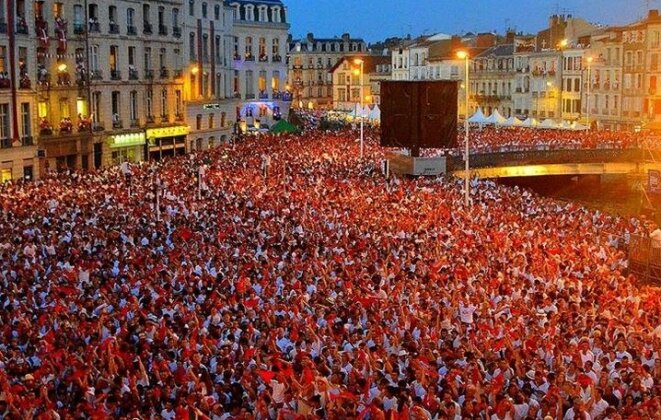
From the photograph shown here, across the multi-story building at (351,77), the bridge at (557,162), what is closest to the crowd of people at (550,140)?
the bridge at (557,162)

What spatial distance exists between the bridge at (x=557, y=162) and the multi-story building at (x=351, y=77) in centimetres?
8752

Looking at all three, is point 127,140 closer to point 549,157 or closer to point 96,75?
point 96,75

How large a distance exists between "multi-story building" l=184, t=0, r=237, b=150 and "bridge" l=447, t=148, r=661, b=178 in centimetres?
2153

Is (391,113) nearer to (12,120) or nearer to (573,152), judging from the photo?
(573,152)

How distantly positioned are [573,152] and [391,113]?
13.3 m

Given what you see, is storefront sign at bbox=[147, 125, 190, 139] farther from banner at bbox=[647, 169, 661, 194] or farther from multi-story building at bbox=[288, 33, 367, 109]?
multi-story building at bbox=[288, 33, 367, 109]

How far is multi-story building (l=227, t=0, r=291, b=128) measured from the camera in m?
89.1

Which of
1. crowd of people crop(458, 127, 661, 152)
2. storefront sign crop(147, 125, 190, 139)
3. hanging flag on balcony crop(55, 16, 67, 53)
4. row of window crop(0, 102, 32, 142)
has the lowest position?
crowd of people crop(458, 127, 661, 152)

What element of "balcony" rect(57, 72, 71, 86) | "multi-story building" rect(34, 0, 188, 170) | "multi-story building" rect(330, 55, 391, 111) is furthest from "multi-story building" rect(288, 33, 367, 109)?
"balcony" rect(57, 72, 71, 86)

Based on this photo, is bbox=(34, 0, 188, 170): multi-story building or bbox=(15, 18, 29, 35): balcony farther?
bbox=(34, 0, 188, 170): multi-story building

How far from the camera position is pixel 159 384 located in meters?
14.8

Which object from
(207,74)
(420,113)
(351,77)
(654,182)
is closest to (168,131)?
(207,74)

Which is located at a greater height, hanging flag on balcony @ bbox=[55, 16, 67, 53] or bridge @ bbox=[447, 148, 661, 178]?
hanging flag on balcony @ bbox=[55, 16, 67, 53]

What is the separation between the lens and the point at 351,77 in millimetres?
145000
